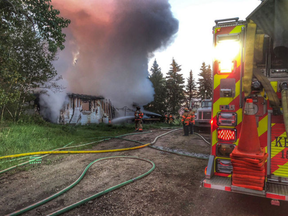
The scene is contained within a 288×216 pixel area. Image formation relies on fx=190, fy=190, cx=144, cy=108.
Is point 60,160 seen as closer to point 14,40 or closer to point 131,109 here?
point 14,40

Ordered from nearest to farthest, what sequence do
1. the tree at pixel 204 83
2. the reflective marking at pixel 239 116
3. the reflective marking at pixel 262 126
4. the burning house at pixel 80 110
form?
1. the reflective marking at pixel 262 126
2. the reflective marking at pixel 239 116
3. the burning house at pixel 80 110
4. the tree at pixel 204 83

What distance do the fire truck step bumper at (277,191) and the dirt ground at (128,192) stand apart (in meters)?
0.54

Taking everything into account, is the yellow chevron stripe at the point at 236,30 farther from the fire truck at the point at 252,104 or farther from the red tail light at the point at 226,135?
the red tail light at the point at 226,135

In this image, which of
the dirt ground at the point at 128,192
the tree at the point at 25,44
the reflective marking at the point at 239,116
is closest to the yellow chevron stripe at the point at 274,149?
the reflective marking at the point at 239,116

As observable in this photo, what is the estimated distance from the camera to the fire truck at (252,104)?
2.11 meters

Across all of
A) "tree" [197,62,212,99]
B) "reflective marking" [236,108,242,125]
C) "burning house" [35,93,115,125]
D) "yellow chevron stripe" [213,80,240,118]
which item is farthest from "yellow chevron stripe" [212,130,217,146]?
"tree" [197,62,212,99]

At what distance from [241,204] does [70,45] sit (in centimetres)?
2242

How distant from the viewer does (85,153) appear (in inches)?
232

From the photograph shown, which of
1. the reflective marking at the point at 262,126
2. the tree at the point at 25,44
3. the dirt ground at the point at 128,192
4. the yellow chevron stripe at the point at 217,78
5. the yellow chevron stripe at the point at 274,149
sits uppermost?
the tree at the point at 25,44

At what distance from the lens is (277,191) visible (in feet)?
7.24

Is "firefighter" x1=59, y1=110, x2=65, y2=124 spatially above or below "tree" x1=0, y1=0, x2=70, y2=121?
below

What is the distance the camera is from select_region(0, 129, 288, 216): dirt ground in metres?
2.70

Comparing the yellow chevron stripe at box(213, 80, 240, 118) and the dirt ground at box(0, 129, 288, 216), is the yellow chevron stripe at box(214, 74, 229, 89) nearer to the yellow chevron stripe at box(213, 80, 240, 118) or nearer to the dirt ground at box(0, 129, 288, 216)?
the yellow chevron stripe at box(213, 80, 240, 118)

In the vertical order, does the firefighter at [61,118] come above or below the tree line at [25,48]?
below
